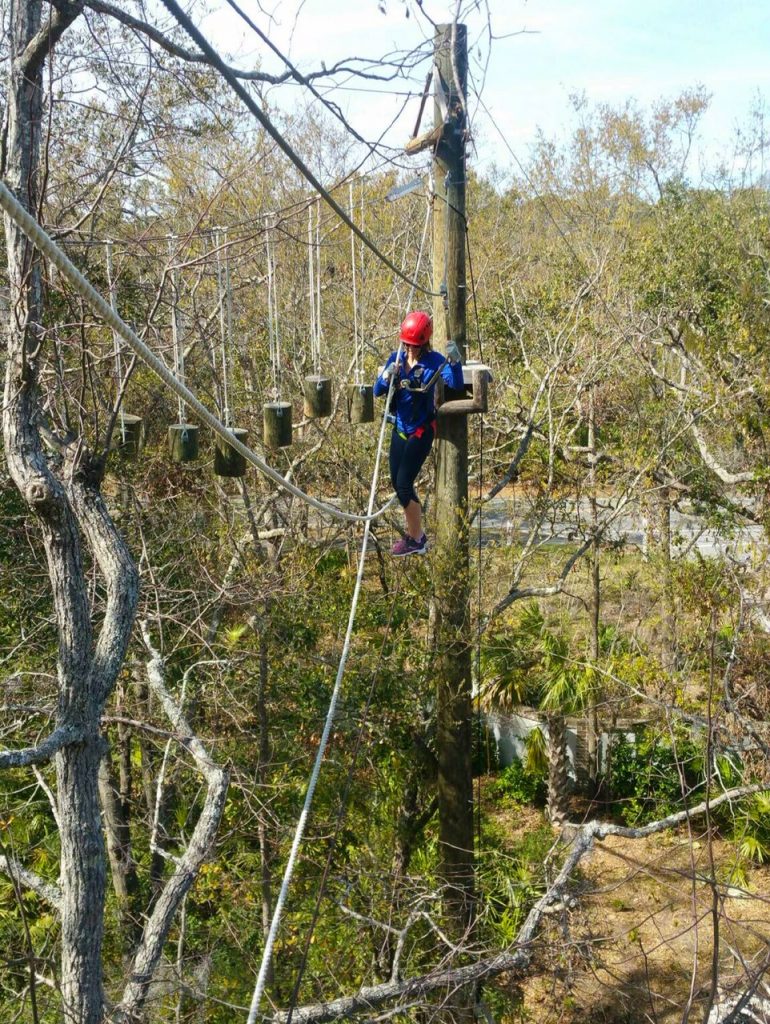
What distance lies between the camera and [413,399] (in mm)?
5699

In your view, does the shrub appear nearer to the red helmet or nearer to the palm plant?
the palm plant

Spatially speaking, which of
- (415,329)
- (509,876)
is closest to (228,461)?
(415,329)

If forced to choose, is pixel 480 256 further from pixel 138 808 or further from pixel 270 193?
pixel 138 808

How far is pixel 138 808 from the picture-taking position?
389 inches

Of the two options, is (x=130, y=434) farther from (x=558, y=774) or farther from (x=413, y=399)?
(x=558, y=774)

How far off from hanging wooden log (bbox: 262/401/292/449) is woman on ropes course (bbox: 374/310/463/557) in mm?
605

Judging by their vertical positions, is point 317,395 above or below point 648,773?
above

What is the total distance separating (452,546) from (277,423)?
2.01 meters

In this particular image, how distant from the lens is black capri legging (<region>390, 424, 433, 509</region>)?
5.71 m

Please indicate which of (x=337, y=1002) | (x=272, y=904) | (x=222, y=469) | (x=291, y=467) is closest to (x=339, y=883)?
(x=272, y=904)

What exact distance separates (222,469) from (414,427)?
1.20 meters

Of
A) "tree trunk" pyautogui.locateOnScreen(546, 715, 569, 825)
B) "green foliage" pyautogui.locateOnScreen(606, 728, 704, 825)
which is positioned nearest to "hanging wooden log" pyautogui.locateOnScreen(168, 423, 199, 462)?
"tree trunk" pyautogui.locateOnScreen(546, 715, 569, 825)

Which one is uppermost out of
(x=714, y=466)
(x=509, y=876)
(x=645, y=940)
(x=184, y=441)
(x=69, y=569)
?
(x=184, y=441)

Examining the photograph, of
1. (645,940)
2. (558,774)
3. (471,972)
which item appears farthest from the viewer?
(558,774)
